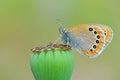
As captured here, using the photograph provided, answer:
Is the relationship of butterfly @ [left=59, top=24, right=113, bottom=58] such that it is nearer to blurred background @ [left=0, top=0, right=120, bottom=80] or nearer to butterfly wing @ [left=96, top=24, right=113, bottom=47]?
butterfly wing @ [left=96, top=24, right=113, bottom=47]

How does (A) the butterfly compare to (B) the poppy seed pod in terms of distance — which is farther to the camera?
(A) the butterfly

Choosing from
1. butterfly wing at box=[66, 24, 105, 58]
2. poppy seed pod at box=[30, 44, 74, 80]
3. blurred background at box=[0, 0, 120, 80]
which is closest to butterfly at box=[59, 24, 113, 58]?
butterfly wing at box=[66, 24, 105, 58]

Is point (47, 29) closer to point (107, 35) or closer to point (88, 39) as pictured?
point (88, 39)

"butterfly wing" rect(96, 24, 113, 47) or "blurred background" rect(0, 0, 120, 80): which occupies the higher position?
"butterfly wing" rect(96, 24, 113, 47)

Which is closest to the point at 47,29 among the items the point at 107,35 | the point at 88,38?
the point at 88,38

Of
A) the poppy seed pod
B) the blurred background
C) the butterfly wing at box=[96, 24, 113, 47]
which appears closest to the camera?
the poppy seed pod

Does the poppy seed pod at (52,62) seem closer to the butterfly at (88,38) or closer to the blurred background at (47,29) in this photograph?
the butterfly at (88,38)

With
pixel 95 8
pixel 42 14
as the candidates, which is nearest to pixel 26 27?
pixel 42 14
